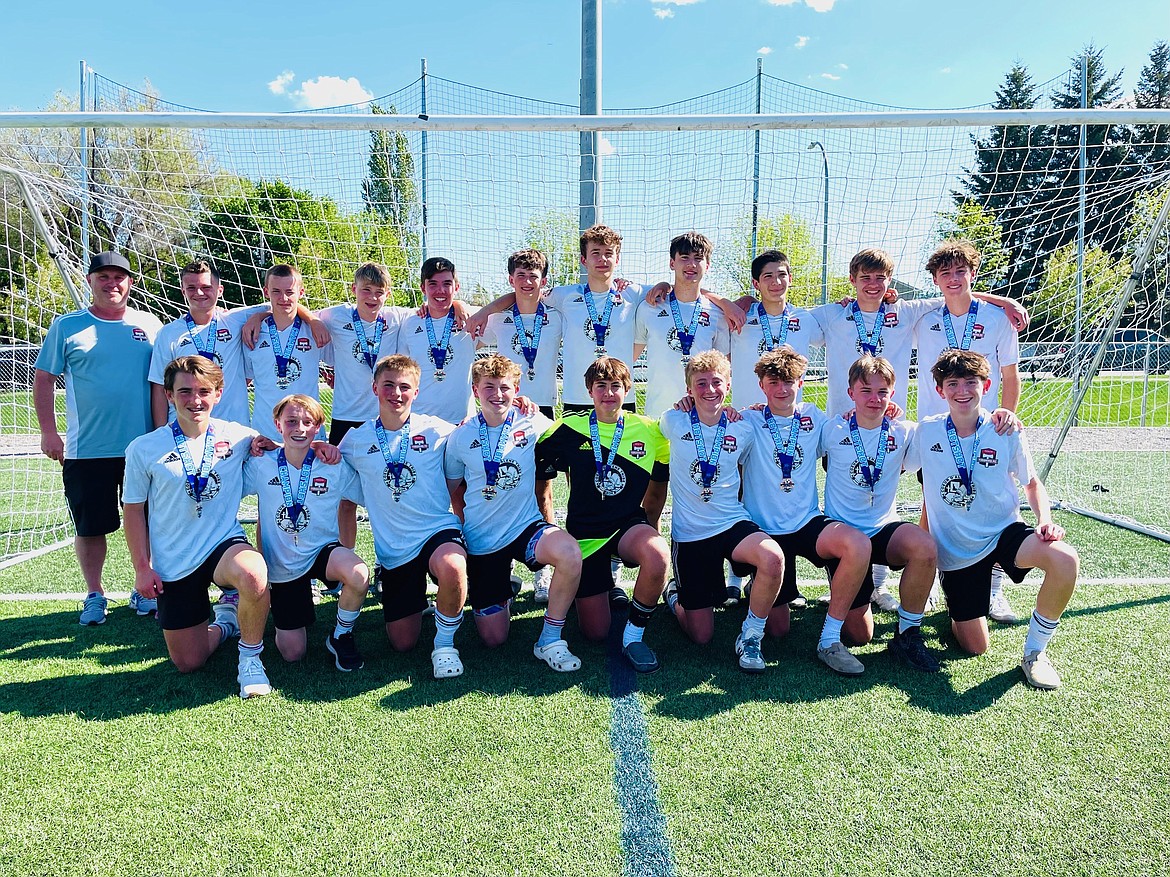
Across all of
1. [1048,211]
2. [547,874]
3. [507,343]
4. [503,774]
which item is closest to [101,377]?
[507,343]

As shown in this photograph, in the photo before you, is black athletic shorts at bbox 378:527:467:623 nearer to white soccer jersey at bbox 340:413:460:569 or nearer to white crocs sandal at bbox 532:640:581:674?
white soccer jersey at bbox 340:413:460:569

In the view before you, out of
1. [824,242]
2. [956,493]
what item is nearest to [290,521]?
[956,493]

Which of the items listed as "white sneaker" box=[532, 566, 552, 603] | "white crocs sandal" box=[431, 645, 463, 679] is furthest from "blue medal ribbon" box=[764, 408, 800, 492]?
"white crocs sandal" box=[431, 645, 463, 679]

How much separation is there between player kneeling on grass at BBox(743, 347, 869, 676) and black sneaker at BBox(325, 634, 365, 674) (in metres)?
2.07

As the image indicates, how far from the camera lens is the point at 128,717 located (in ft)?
10.0

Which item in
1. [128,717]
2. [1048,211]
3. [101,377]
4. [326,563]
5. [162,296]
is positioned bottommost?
[128,717]

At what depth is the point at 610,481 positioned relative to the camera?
3.79 metres

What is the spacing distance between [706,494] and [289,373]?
255 cm

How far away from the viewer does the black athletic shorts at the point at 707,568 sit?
3654 millimetres

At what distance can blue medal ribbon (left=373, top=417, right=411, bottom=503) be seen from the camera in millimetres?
3635

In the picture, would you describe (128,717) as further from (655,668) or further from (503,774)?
(655,668)

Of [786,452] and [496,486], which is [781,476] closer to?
[786,452]

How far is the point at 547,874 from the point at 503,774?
535 millimetres

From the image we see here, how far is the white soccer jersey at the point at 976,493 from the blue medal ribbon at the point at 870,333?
80 centimetres
